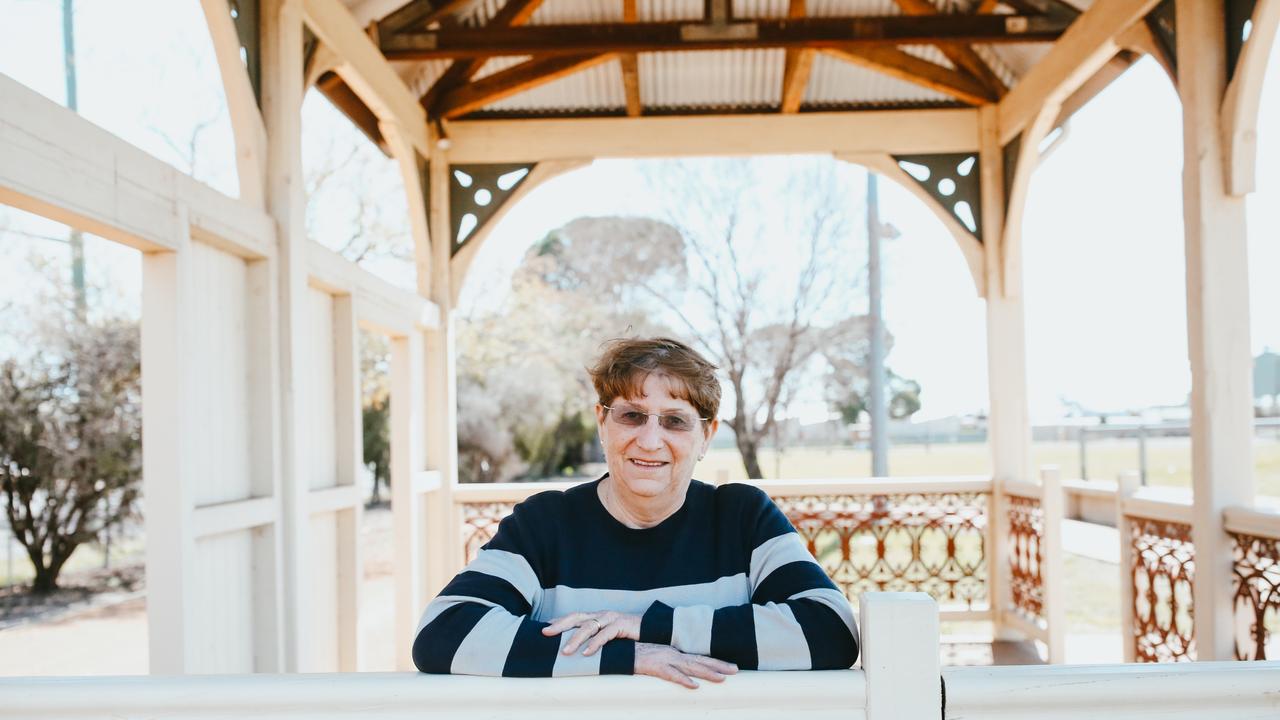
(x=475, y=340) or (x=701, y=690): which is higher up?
(x=475, y=340)

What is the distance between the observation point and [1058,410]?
831 inches

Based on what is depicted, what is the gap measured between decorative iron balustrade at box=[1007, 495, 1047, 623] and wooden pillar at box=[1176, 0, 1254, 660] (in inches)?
88.9

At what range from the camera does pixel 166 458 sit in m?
3.10

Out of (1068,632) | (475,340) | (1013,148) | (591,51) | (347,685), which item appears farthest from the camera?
(475,340)

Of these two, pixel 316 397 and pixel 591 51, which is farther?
pixel 591 51

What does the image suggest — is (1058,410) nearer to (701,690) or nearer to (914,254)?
(914,254)

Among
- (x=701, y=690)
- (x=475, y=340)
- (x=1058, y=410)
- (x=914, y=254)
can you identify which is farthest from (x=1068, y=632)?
(x=1058, y=410)

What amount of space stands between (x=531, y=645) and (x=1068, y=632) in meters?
6.45

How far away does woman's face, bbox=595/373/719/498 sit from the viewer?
5.96 ft

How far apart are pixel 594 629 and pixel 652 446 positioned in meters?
0.49

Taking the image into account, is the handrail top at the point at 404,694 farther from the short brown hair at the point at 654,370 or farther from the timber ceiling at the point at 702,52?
the timber ceiling at the point at 702,52

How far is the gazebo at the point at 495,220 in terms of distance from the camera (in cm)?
320

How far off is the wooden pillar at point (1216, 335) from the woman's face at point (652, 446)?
2.74m

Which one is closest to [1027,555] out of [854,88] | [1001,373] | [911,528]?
[911,528]
